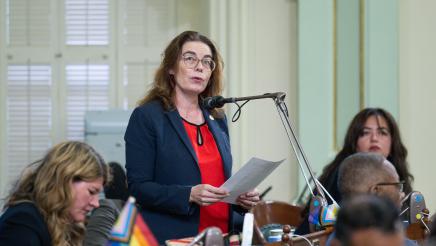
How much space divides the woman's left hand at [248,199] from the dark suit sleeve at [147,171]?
0.62 ft

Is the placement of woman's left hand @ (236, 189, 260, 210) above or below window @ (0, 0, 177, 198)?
below

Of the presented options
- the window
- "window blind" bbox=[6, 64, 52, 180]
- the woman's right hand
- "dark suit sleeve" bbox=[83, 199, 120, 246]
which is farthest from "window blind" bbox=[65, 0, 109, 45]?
the woman's right hand

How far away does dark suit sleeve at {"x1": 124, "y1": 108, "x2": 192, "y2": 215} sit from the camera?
2.85 metres

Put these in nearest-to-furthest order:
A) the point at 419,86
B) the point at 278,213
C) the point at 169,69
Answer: the point at 169,69, the point at 278,213, the point at 419,86

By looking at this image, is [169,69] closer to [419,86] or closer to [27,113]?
[419,86]

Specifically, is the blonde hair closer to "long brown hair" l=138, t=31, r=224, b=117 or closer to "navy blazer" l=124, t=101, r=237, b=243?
"navy blazer" l=124, t=101, r=237, b=243

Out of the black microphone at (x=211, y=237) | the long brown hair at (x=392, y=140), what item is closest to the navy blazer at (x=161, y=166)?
the black microphone at (x=211, y=237)

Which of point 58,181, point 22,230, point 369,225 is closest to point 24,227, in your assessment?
point 22,230

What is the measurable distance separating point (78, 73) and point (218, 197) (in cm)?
427

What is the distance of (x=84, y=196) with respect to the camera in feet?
7.98

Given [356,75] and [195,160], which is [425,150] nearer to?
[356,75]

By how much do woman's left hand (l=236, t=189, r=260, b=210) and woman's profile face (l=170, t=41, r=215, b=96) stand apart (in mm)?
443

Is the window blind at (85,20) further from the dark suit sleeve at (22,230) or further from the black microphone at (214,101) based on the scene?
the dark suit sleeve at (22,230)

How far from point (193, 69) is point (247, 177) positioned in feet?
1.70
